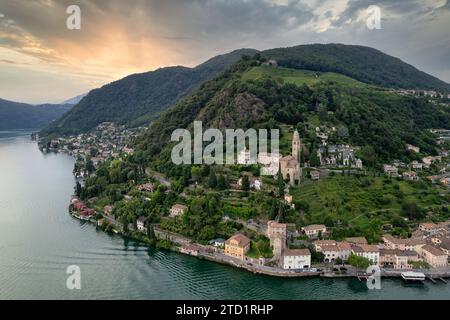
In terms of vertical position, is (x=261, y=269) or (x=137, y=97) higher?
(x=137, y=97)

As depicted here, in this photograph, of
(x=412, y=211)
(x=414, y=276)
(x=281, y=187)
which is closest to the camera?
(x=414, y=276)

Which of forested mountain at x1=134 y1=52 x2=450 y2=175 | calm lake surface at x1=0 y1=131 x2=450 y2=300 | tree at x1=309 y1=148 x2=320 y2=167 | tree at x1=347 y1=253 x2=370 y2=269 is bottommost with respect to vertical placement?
calm lake surface at x1=0 y1=131 x2=450 y2=300

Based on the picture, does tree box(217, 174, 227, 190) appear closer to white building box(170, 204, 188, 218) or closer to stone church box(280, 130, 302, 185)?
white building box(170, 204, 188, 218)

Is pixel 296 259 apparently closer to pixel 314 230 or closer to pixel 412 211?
pixel 314 230

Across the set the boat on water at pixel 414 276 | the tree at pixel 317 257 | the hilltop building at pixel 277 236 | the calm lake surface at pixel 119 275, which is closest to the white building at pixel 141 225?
the calm lake surface at pixel 119 275

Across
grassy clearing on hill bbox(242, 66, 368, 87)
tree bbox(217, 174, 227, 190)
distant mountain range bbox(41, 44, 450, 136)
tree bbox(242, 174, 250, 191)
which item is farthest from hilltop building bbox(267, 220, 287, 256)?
distant mountain range bbox(41, 44, 450, 136)

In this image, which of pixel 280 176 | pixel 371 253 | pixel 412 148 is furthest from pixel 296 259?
pixel 412 148

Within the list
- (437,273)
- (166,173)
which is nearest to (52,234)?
(166,173)
